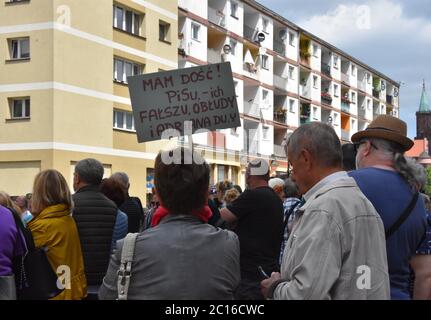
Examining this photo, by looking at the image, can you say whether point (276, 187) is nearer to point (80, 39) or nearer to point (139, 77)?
point (139, 77)

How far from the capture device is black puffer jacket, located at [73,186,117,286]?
5766mm

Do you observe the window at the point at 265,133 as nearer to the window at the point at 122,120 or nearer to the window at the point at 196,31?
the window at the point at 196,31

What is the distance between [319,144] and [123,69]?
27389 mm

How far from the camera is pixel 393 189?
3719 millimetres

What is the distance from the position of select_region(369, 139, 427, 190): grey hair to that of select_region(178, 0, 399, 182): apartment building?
28.8 meters

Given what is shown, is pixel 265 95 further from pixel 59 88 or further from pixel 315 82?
pixel 59 88

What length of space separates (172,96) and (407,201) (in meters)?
2.96

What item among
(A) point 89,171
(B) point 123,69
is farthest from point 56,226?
(B) point 123,69

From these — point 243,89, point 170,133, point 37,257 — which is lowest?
point 37,257

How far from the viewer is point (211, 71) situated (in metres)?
6.38

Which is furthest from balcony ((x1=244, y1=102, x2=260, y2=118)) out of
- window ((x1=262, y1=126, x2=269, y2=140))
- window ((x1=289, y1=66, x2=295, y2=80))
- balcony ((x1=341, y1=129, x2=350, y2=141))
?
balcony ((x1=341, y1=129, x2=350, y2=141))

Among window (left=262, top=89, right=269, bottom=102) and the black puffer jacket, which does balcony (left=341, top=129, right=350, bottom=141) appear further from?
the black puffer jacket

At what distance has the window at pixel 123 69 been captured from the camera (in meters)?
29.4

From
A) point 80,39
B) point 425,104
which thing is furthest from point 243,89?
point 425,104
